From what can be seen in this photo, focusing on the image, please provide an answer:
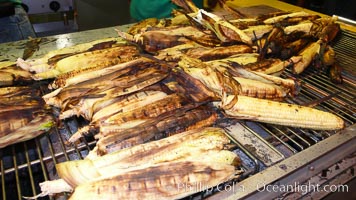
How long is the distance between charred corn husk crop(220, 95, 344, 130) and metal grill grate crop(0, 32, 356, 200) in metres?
0.06

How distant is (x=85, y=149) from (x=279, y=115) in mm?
1251

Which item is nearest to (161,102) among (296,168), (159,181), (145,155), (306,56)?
(145,155)

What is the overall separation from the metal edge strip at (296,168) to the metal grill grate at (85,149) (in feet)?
0.22

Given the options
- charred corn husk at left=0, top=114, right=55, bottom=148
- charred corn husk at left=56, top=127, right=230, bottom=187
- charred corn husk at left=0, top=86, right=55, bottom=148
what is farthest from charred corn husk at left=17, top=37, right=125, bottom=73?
charred corn husk at left=56, top=127, right=230, bottom=187

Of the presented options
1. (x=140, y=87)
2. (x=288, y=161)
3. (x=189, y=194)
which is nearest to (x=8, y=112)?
(x=140, y=87)

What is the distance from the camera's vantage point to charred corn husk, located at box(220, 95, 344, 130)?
74.6 inches

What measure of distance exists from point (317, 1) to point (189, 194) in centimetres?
712

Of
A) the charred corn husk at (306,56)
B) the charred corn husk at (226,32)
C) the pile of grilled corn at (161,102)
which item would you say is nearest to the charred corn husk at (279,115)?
the pile of grilled corn at (161,102)

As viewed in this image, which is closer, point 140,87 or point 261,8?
point 140,87

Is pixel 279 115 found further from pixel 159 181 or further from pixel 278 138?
pixel 159 181

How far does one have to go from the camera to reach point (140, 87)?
197 cm

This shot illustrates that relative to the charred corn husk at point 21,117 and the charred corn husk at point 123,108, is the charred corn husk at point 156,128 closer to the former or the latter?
the charred corn husk at point 123,108

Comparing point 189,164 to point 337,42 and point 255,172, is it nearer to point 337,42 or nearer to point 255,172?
point 255,172

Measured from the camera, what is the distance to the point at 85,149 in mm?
1736
